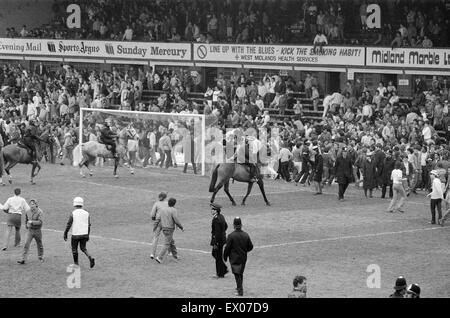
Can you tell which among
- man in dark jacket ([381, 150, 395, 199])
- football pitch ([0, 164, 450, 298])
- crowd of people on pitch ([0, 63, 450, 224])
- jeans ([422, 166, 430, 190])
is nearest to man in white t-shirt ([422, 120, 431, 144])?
crowd of people on pitch ([0, 63, 450, 224])

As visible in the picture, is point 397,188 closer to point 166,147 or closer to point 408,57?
point 166,147

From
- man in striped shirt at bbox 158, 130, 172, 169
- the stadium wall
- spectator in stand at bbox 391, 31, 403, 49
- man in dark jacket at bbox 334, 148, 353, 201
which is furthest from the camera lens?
spectator in stand at bbox 391, 31, 403, 49

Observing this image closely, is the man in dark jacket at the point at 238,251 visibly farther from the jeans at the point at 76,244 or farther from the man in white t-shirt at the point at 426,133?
the man in white t-shirt at the point at 426,133

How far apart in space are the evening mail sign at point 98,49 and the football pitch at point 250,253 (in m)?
14.7

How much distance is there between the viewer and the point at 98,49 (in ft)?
177

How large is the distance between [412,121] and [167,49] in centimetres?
1521

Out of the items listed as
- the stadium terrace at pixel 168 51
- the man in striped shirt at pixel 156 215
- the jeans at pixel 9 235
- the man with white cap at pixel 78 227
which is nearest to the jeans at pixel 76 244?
the man with white cap at pixel 78 227

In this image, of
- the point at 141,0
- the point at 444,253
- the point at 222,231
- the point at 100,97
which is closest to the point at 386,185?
the point at 444,253

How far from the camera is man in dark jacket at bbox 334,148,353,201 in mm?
33844

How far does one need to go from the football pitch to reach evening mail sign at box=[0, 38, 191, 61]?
1475 centimetres

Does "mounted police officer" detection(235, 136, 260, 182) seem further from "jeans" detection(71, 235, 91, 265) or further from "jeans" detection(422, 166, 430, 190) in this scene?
"jeans" detection(71, 235, 91, 265)

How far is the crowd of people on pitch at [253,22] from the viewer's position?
154 ft

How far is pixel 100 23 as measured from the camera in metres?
56.0
